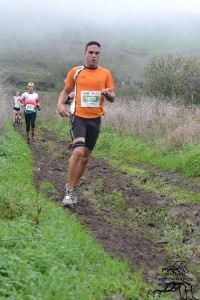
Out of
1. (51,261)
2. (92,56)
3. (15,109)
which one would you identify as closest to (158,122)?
(92,56)

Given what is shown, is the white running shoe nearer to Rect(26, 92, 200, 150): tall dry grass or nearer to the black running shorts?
the black running shorts

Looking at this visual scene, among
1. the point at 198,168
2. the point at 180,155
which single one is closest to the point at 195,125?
the point at 180,155

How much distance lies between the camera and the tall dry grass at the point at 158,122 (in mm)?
11445

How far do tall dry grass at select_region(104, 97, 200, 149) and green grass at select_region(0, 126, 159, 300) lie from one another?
677 centimetres

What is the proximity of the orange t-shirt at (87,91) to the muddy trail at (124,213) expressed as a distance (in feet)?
4.12

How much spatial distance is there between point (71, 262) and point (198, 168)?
18.0ft

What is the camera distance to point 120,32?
382 ft

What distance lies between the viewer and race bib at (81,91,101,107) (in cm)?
643

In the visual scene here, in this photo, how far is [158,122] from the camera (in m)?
A: 13.6

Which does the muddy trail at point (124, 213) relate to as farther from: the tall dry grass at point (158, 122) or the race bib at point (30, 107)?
the race bib at point (30, 107)

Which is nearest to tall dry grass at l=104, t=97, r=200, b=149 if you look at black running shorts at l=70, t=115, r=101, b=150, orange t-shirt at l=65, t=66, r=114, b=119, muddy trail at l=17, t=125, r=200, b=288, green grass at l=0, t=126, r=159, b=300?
muddy trail at l=17, t=125, r=200, b=288

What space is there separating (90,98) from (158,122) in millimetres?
7390

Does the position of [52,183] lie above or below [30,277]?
below

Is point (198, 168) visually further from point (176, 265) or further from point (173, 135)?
point (176, 265)
